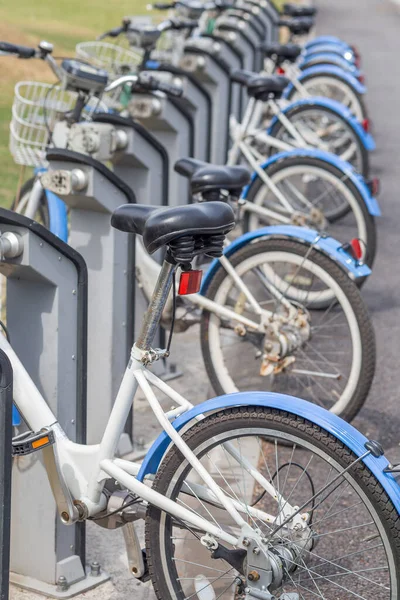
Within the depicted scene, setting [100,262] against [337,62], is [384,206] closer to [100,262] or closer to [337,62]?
[337,62]

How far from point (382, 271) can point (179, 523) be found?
4567 mm

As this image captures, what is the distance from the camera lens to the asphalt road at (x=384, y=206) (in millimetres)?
5051

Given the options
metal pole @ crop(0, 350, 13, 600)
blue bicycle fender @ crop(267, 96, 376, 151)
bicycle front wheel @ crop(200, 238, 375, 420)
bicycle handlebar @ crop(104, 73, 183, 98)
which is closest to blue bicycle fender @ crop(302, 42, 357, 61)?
blue bicycle fender @ crop(267, 96, 376, 151)

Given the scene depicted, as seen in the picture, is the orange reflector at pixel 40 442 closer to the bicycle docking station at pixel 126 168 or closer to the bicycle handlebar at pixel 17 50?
the bicycle docking station at pixel 126 168

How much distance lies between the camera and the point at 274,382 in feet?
17.5

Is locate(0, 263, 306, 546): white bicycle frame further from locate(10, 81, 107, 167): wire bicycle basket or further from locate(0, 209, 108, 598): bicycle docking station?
locate(10, 81, 107, 167): wire bicycle basket

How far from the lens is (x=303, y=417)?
2.88 meters

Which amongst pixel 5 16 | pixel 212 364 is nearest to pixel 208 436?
pixel 212 364

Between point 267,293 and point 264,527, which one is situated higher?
point 267,293

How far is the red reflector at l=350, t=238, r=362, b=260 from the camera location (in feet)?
15.4

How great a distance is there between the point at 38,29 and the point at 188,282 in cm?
1490

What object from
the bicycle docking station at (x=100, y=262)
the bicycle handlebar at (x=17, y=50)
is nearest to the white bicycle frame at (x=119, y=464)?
the bicycle docking station at (x=100, y=262)

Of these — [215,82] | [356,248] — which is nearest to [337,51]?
[215,82]

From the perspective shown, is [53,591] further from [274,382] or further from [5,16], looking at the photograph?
[5,16]
